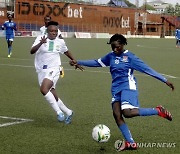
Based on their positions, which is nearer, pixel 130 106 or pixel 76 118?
pixel 130 106

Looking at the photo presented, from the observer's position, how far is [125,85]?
6730 millimetres

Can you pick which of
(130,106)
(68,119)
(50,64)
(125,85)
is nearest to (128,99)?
(130,106)

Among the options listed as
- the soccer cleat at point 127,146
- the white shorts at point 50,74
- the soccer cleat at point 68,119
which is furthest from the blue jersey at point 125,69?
the white shorts at point 50,74

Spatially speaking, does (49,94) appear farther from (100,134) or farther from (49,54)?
(100,134)

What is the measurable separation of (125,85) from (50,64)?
98.7 inches

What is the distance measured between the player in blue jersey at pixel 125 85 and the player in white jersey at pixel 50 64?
6.51 ft

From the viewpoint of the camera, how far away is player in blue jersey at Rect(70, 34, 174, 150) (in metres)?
6.62

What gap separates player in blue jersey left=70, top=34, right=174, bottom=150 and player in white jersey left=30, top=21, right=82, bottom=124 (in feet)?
6.51

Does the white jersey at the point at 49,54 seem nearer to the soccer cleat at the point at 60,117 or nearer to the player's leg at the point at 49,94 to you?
the player's leg at the point at 49,94

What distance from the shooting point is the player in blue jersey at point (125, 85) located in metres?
6.62

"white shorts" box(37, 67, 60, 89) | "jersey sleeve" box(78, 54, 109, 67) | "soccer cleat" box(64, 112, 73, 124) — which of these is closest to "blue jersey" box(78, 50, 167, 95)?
"jersey sleeve" box(78, 54, 109, 67)

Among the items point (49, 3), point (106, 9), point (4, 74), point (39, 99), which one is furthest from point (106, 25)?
point (39, 99)

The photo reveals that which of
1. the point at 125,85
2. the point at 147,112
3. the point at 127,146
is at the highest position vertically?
the point at 125,85

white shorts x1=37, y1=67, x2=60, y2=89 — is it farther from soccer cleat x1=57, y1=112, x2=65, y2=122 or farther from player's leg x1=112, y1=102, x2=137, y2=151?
player's leg x1=112, y1=102, x2=137, y2=151
